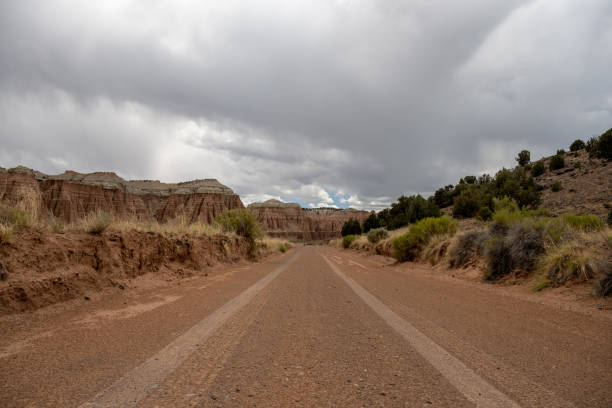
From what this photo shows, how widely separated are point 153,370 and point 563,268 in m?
8.61

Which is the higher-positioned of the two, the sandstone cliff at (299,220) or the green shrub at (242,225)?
the sandstone cliff at (299,220)

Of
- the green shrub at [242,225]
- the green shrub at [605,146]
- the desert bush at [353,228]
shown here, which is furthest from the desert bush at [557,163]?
the green shrub at [242,225]

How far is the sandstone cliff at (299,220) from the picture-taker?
11712 cm

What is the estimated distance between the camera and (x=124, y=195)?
72.8 metres

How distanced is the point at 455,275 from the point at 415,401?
32.9 feet

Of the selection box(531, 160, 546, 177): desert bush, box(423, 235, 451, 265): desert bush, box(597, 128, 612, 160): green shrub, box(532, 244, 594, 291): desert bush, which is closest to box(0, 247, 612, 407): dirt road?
box(532, 244, 594, 291): desert bush

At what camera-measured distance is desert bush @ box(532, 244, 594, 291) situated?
6.49m

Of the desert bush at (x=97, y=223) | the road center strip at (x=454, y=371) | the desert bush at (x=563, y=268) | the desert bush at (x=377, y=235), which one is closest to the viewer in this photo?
the road center strip at (x=454, y=371)

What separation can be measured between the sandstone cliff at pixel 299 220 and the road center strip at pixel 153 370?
10784 centimetres

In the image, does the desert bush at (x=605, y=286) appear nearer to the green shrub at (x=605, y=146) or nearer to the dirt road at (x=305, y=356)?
the dirt road at (x=305, y=356)

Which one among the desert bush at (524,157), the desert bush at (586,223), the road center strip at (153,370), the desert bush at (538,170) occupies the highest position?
the desert bush at (524,157)

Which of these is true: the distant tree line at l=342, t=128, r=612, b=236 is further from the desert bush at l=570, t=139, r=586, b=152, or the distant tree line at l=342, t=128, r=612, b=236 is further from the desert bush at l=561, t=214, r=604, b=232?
the desert bush at l=561, t=214, r=604, b=232

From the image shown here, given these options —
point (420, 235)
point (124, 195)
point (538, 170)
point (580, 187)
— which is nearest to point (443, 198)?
point (538, 170)

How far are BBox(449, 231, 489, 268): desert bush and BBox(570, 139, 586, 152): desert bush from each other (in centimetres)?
5949
